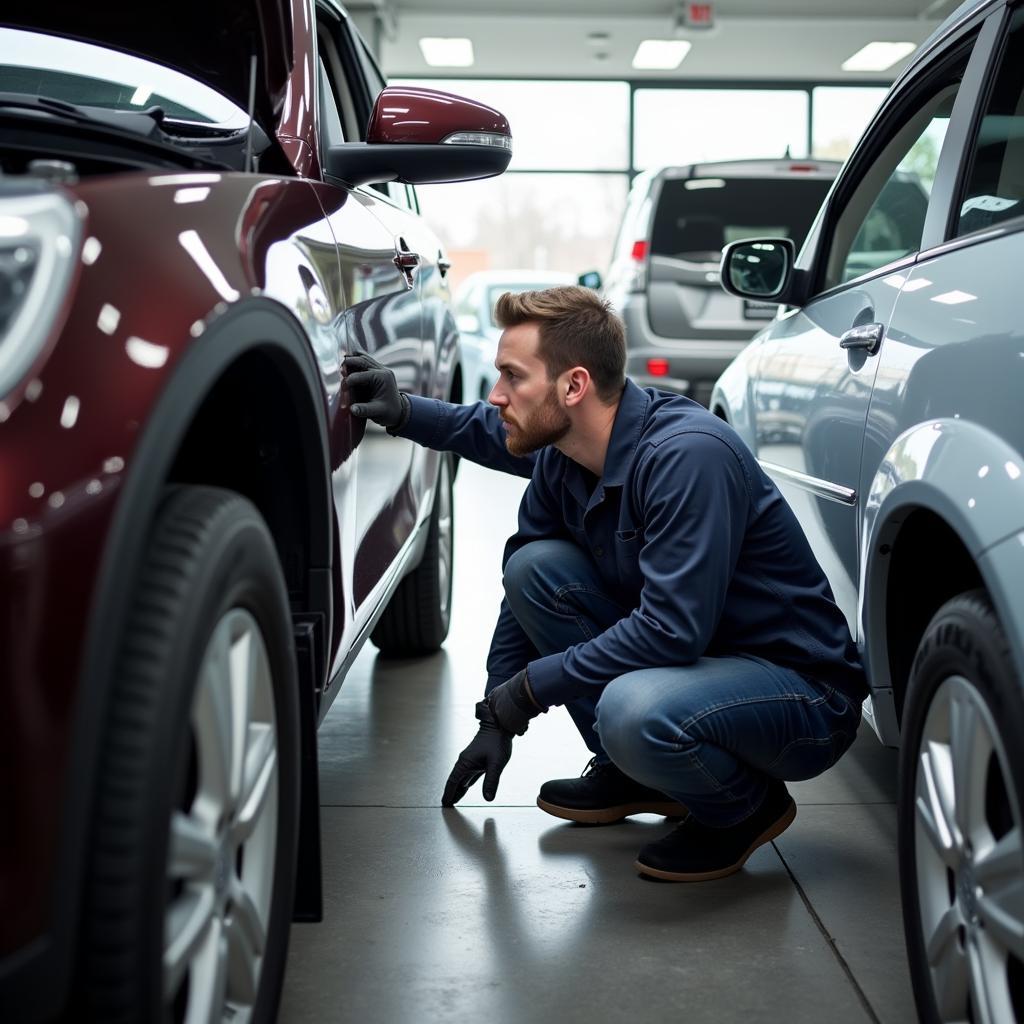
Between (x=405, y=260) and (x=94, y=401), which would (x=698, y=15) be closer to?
(x=405, y=260)

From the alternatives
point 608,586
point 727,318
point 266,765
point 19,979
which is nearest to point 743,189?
point 727,318

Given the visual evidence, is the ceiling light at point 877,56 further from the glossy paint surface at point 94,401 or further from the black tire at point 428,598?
the glossy paint surface at point 94,401

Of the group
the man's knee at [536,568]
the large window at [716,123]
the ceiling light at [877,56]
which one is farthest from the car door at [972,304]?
the large window at [716,123]

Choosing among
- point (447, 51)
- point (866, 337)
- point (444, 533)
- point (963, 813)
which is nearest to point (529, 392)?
point (866, 337)

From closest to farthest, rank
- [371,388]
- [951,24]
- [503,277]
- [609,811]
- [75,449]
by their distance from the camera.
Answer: [75,449] → [371,388] → [951,24] → [609,811] → [503,277]

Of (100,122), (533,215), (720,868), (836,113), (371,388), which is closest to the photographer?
(100,122)

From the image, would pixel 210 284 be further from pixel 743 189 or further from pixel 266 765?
pixel 743 189

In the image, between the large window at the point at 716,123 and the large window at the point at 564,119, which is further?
the large window at the point at 716,123

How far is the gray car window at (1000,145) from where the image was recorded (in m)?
1.93

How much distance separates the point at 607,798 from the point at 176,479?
1.27 meters

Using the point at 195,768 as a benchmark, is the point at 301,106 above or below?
above

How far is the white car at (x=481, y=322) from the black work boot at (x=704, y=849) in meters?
7.21

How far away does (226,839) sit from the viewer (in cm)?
130

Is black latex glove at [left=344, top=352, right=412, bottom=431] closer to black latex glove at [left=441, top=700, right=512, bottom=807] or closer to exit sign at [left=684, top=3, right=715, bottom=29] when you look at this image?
black latex glove at [left=441, top=700, right=512, bottom=807]
